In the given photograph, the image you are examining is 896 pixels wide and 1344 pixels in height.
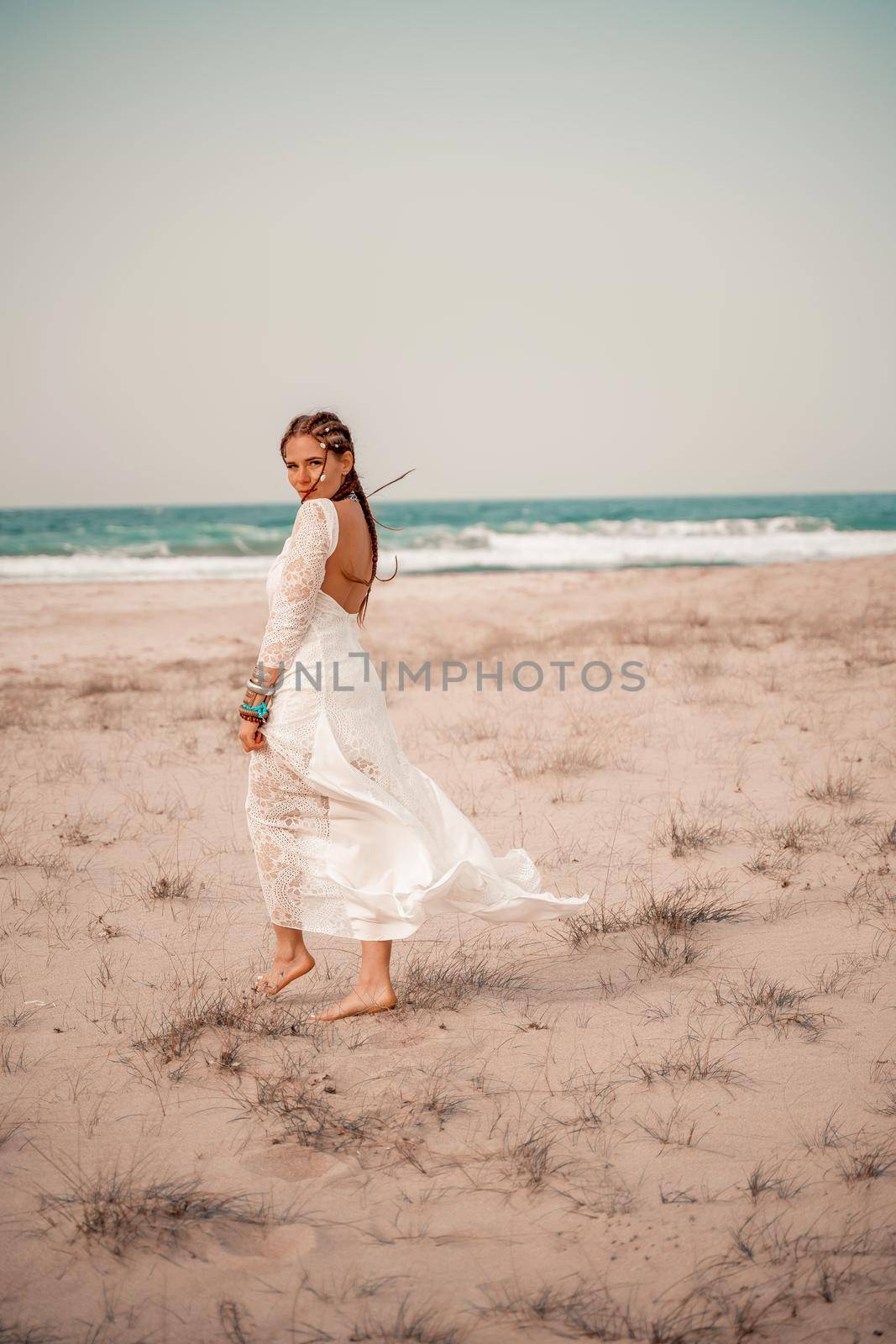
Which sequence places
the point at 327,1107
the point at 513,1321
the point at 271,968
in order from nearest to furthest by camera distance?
the point at 513,1321
the point at 327,1107
the point at 271,968

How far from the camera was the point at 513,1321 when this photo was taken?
6.98ft

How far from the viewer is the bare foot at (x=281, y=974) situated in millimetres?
3637

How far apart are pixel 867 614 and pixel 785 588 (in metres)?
4.36

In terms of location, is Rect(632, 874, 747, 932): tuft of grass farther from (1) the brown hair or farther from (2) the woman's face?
(2) the woman's face

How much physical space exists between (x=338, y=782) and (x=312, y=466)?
119 cm

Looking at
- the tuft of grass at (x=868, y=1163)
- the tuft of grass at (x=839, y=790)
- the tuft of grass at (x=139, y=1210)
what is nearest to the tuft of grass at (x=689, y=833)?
the tuft of grass at (x=839, y=790)

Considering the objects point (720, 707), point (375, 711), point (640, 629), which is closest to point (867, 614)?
point (640, 629)

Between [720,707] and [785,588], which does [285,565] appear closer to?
[720,707]

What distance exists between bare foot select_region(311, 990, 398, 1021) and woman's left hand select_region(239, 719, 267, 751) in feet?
3.36

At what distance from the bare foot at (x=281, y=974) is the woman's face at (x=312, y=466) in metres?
1.84

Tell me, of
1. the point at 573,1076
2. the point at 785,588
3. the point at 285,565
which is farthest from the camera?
the point at 785,588

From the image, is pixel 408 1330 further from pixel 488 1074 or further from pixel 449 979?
pixel 449 979

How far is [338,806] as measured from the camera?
11.3 ft

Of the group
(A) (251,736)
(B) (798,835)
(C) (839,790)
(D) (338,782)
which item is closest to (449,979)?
(D) (338,782)
